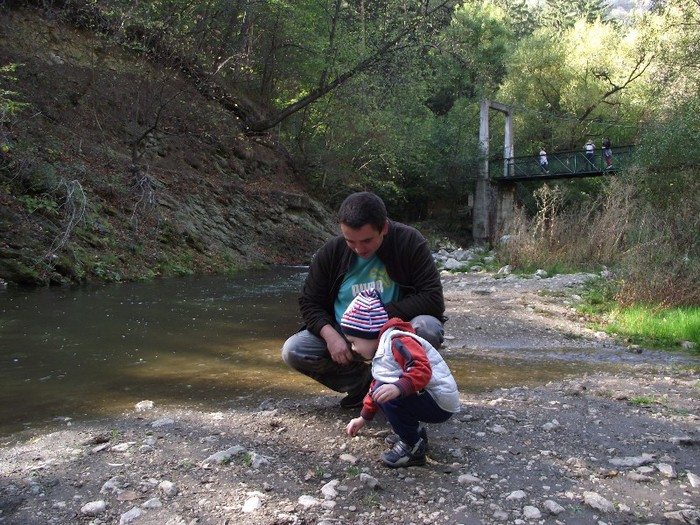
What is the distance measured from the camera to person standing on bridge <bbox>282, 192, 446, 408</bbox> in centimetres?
309

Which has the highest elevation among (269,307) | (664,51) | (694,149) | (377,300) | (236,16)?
(236,16)

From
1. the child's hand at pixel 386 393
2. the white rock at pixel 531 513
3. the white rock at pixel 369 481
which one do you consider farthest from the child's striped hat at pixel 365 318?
the white rock at pixel 531 513

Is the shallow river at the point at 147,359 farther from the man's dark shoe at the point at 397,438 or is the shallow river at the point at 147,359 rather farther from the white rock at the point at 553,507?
the white rock at the point at 553,507

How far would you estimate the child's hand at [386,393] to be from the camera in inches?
97.7

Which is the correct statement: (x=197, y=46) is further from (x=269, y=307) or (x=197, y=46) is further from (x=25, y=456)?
(x=25, y=456)

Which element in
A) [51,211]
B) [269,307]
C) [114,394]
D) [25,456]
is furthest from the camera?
[51,211]

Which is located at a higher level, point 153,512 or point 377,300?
point 377,300

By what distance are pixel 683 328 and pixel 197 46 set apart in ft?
51.8

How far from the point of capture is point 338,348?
122 inches

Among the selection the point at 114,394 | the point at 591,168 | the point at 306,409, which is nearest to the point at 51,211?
the point at 114,394

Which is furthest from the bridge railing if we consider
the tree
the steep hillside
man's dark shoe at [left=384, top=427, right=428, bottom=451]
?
man's dark shoe at [left=384, top=427, right=428, bottom=451]

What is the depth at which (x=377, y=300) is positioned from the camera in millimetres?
2977

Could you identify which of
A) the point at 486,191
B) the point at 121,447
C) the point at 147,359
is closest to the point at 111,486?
the point at 121,447

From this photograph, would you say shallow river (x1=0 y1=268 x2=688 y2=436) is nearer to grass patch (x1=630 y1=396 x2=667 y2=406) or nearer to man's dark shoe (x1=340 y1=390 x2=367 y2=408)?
man's dark shoe (x1=340 y1=390 x2=367 y2=408)
